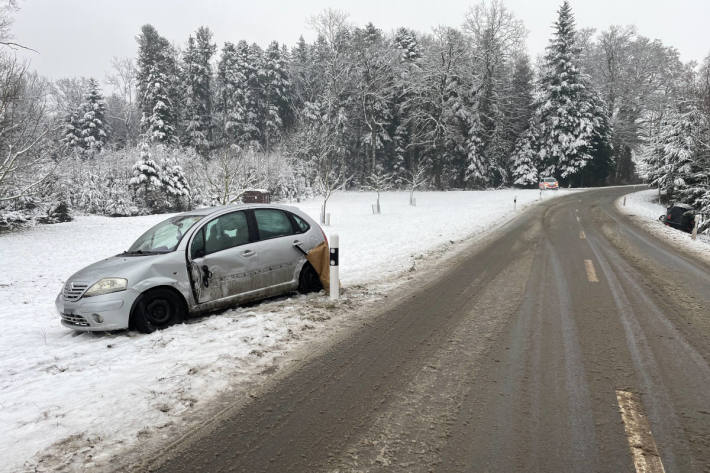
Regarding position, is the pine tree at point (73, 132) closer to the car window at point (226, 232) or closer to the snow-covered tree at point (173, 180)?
the snow-covered tree at point (173, 180)

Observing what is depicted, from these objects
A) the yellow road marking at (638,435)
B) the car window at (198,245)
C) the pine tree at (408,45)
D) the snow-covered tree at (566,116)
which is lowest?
the yellow road marking at (638,435)

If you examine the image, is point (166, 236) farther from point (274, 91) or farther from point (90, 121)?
point (90, 121)

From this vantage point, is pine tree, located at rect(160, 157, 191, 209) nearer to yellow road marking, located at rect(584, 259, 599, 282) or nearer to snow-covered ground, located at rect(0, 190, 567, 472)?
snow-covered ground, located at rect(0, 190, 567, 472)

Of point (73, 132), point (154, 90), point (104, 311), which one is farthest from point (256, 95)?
point (104, 311)

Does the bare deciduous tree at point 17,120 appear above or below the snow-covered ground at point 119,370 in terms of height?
above

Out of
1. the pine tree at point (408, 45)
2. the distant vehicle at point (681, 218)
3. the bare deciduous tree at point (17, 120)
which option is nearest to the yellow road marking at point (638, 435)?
the bare deciduous tree at point (17, 120)

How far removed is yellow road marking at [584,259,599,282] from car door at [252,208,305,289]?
5.60 meters

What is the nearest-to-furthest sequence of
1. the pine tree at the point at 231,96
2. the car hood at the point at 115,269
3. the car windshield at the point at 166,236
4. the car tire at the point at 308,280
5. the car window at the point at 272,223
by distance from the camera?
the car hood at the point at 115,269
the car windshield at the point at 166,236
the car window at the point at 272,223
the car tire at the point at 308,280
the pine tree at the point at 231,96

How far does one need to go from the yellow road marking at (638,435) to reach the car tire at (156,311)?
5150mm

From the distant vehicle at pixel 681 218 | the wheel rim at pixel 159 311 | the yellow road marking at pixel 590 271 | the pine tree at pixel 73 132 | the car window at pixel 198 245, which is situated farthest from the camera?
the pine tree at pixel 73 132

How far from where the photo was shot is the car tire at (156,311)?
17.8 ft

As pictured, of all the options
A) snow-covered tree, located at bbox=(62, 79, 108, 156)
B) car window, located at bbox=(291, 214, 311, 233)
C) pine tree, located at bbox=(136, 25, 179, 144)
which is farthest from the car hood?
snow-covered tree, located at bbox=(62, 79, 108, 156)

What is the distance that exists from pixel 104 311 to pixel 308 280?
10.1 feet

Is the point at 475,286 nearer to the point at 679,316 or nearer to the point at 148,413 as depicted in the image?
the point at 679,316
